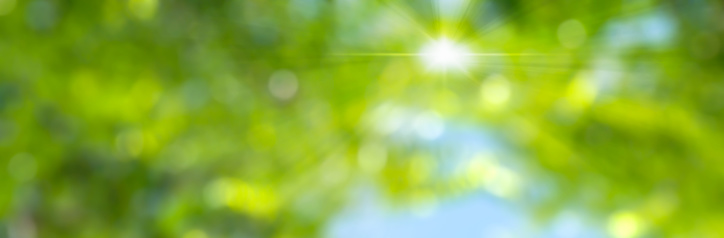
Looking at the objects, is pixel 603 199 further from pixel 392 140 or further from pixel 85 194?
pixel 85 194

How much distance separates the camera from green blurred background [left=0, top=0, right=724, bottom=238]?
2592mm

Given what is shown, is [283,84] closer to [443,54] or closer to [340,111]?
[340,111]

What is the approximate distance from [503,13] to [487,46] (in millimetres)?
235

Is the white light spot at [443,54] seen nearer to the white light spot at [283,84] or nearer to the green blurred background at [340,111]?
the green blurred background at [340,111]

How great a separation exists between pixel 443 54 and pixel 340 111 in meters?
0.55

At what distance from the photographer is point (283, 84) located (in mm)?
3287

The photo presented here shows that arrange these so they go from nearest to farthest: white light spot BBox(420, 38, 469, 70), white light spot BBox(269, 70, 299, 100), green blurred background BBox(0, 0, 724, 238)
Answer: green blurred background BBox(0, 0, 724, 238) < white light spot BBox(420, 38, 469, 70) < white light spot BBox(269, 70, 299, 100)

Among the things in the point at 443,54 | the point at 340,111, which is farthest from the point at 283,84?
the point at 443,54

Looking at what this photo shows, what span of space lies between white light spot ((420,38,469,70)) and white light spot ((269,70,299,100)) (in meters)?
0.59

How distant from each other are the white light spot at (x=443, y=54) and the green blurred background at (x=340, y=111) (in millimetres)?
39

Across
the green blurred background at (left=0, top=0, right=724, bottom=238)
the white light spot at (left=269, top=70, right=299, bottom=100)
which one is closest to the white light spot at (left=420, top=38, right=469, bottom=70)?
the green blurred background at (left=0, top=0, right=724, bottom=238)

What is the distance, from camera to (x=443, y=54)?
3.02 metres

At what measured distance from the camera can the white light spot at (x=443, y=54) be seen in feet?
9.45

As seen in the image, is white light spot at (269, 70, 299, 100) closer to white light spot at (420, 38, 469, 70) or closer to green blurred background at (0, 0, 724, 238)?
green blurred background at (0, 0, 724, 238)
